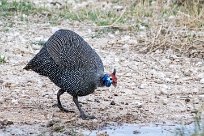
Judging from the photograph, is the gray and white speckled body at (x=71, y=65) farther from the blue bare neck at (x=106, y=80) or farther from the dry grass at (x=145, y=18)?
the dry grass at (x=145, y=18)

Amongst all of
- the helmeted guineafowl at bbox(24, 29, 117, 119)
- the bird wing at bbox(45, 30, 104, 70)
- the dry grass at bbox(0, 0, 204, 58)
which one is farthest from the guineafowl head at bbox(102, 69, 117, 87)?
the dry grass at bbox(0, 0, 204, 58)

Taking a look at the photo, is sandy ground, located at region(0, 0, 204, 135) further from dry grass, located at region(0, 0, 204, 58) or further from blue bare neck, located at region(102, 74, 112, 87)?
blue bare neck, located at region(102, 74, 112, 87)

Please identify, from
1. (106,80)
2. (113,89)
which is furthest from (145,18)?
(106,80)

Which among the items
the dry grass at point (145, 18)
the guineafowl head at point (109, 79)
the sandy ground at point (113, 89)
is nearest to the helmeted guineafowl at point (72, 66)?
the guineafowl head at point (109, 79)

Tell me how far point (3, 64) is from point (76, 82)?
2.37m

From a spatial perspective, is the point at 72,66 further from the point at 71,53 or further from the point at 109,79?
the point at 109,79

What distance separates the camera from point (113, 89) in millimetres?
8672

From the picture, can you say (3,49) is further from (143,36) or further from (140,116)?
(140,116)

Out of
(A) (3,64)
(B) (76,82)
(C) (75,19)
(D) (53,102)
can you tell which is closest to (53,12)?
(C) (75,19)

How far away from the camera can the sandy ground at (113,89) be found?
7508mm

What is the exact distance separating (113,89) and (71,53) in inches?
Result: 56.6

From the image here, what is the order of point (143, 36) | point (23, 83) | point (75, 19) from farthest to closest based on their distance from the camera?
point (75, 19) < point (143, 36) < point (23, 83)

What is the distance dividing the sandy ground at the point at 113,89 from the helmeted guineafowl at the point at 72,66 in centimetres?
34

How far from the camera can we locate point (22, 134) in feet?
22.6
